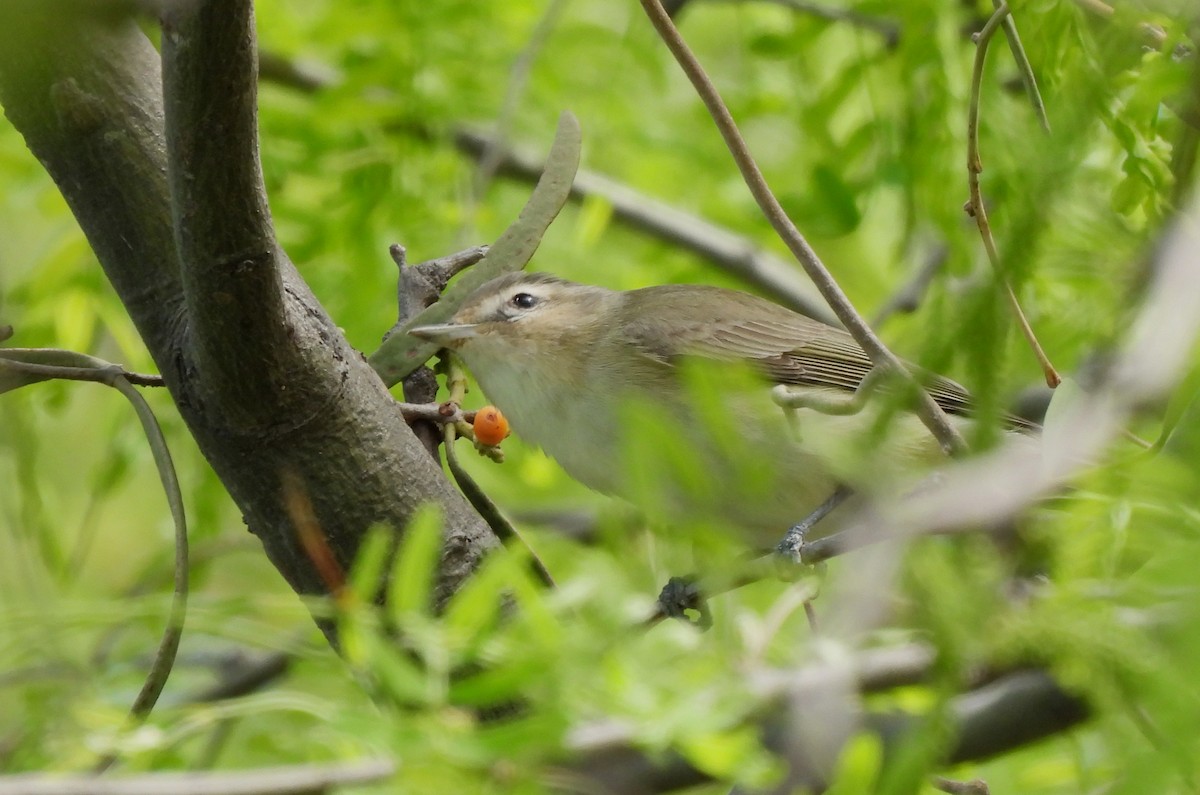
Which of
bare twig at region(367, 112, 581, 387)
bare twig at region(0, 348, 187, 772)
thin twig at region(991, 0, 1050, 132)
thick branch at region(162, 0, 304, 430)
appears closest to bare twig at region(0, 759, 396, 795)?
bare twig at region(0, 348, 187, 772)

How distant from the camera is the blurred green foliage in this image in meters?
1.15

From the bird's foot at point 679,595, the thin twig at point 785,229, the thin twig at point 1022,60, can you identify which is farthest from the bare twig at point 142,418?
the thin twig at point 1022,60

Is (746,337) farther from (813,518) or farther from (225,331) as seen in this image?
(225,331)

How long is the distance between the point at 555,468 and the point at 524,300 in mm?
Answer: 796

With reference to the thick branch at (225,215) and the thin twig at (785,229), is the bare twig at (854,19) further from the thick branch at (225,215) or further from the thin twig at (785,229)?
the thick branch at (225,215)

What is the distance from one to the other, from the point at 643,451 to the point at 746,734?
0.34m

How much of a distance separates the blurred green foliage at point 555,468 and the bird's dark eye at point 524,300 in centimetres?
29

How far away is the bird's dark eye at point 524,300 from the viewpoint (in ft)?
13.9

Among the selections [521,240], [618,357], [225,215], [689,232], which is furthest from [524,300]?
[225,215]

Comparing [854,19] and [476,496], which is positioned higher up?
[854,19]

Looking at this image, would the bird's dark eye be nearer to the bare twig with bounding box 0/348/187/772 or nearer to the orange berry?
the orange berry

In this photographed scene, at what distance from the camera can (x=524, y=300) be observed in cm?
429

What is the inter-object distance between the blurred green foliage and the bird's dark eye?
288 mm

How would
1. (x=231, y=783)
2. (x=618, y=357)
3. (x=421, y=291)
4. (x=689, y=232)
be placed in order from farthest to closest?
(x=689, y=232), (x=618, y=357), (x=421, y=291), (x=231, y=783)
